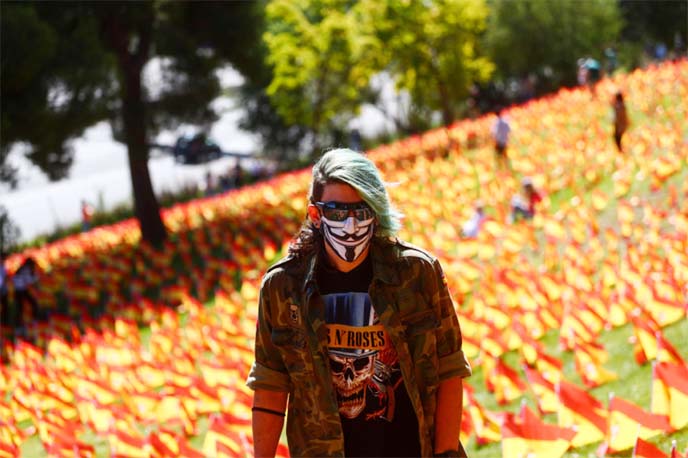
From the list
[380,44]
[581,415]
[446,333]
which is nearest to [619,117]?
[581,415]

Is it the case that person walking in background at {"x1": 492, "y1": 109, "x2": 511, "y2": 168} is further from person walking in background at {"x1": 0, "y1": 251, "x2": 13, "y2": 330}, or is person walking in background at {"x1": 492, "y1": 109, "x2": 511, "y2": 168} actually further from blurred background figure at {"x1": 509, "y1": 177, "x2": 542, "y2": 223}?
person walking in background at {"x1": 0, "y1": 251, "x2": 13, "y2": 330}

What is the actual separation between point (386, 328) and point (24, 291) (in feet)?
43.5

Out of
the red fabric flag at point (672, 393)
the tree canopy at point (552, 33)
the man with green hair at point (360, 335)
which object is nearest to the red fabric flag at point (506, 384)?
the red fabric flag at point (672, 393)

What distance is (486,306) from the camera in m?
9.33

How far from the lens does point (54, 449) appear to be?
7332mm

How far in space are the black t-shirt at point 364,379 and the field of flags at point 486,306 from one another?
478mm

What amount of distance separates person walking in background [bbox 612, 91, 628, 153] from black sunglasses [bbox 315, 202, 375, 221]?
39.5 feet

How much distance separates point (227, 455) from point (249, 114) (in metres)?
41.2

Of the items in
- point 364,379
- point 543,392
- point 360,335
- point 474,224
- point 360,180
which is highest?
point 474,224

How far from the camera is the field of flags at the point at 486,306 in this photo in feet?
21.6

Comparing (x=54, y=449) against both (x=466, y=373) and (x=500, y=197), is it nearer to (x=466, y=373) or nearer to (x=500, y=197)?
(x=466, y=373)

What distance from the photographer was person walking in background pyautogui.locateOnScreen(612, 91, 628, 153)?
14.5 m

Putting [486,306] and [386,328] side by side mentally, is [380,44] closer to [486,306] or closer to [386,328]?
[486,306]

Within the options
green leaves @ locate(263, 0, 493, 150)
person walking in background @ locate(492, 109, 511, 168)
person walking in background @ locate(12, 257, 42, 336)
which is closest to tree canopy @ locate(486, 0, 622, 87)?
green leaves @ locate(263, 0, 493, 150)
